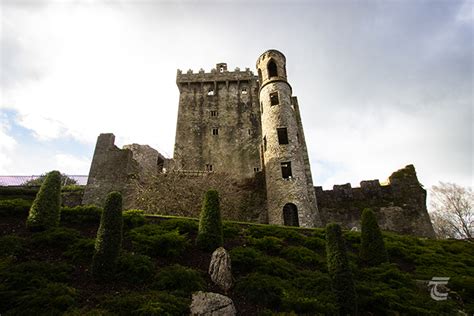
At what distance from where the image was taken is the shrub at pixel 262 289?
9.55 meters

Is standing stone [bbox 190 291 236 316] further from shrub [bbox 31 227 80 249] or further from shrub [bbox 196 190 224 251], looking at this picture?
shrub [bbox 31 227 80 249]

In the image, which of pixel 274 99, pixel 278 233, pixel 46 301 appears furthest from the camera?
pixel 274 99

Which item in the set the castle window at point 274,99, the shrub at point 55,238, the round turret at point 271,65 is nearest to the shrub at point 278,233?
the shrub at point 55,238

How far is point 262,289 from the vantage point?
9.90 m

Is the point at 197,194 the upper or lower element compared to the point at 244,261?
upper

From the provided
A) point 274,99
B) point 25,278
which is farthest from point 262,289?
point 274,99

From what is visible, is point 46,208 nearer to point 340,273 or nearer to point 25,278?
point 25,278

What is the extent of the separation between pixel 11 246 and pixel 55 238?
148cm

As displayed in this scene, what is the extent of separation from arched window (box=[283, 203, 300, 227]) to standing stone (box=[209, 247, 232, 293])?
45.7 ft

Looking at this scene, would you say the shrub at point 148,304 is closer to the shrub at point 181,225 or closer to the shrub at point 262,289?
the shrub at point 262,289

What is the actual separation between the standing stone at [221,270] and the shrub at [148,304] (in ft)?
6.39

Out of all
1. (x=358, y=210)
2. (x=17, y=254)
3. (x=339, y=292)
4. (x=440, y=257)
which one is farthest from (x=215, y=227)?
(x=358, y=210)

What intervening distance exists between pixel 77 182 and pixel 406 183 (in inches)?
1547

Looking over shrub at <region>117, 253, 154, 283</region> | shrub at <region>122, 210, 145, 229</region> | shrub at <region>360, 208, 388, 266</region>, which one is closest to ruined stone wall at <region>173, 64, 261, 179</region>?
shrub at <region>122, 210, 145, 229</region>
